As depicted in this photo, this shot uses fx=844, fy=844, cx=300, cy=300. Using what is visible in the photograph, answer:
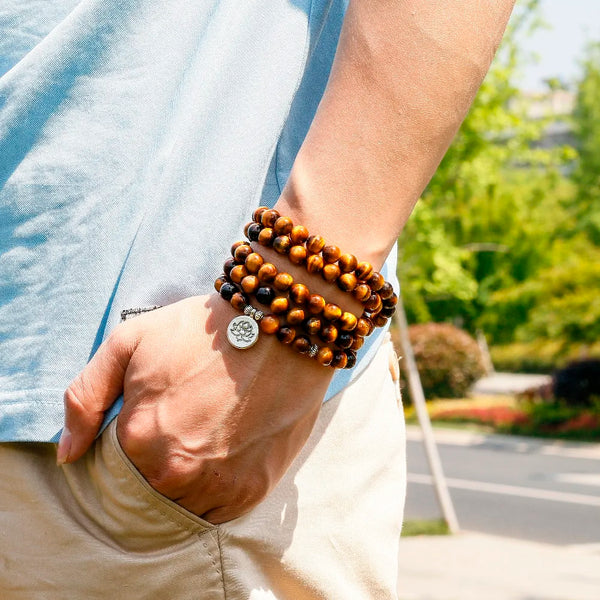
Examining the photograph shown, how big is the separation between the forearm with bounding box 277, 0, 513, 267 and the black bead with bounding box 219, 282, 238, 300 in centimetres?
9

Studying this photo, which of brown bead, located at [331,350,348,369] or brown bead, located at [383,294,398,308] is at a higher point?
brown bead, located at [383,294,398,308]

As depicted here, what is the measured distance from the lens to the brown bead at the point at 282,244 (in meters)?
0.83

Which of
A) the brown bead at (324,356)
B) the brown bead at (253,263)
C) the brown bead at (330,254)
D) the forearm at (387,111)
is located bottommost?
the brown bead at (324,356)

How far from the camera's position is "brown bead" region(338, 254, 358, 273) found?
0.82 metres

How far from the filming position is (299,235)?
2.71ft

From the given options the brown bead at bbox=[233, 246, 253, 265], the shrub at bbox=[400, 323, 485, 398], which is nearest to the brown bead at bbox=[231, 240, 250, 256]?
the brown bead at bbox=[233, 246, 253, 265]

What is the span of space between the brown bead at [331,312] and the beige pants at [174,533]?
0.16 m

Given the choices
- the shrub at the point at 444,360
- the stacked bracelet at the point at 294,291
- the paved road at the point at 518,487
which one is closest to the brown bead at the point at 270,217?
the stacked bracelet at the point at 294,291

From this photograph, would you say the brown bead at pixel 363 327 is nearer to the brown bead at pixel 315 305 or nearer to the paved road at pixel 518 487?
the brown bead at pixel 315 305

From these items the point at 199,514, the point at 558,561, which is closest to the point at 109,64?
the point at 199,514

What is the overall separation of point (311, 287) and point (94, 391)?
238mm

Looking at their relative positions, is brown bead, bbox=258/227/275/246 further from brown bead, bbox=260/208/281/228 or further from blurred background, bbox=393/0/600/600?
blurred background, bbox=393/0/600/600

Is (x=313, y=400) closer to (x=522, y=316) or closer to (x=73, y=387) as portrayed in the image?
(x=73, y=387)

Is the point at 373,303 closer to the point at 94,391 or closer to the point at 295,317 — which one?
the point at 295,317
